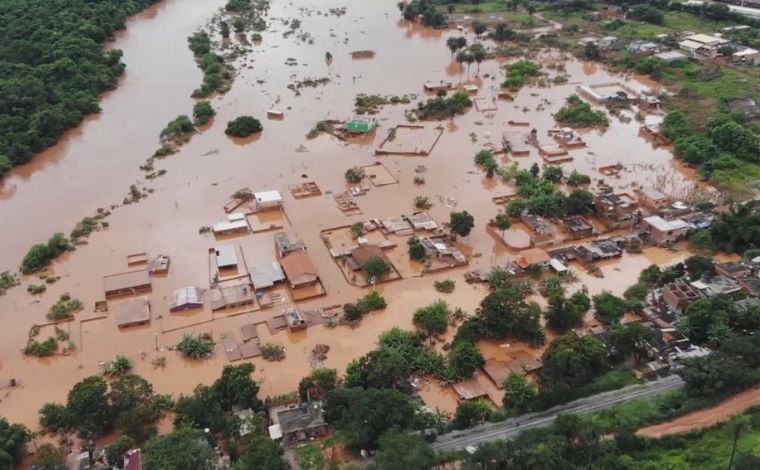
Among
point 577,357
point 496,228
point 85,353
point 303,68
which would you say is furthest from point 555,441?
point 303,68

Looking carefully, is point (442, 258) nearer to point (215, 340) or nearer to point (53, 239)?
point (215, 340)

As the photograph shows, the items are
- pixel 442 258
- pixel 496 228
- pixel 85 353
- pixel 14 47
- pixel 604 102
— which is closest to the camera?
pixel 85 353

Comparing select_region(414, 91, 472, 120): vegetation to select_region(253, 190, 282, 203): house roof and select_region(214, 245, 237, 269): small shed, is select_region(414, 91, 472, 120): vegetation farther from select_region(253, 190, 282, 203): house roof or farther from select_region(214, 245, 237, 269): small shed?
select_region(214, 245, 237, 269): small shed

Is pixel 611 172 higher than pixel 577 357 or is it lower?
lower

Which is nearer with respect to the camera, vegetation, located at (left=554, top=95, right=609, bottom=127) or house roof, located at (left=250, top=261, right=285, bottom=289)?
house roof, located at (left=250, top=261, right=285, bottom=289)

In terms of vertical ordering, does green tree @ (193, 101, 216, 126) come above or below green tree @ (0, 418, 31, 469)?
below

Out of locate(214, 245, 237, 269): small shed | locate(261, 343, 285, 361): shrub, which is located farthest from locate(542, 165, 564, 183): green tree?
locate(261, 343, 285, 361): shrub
